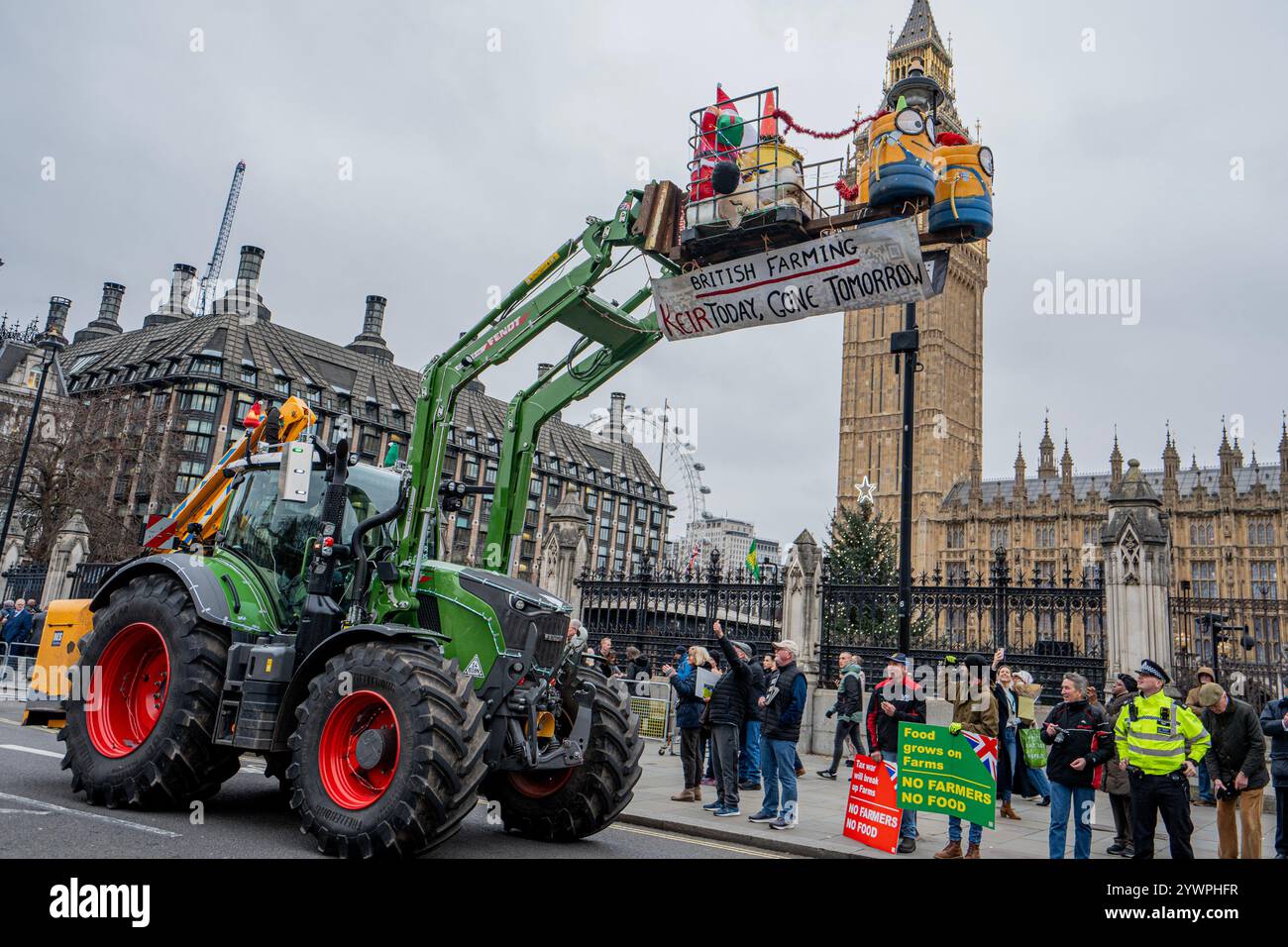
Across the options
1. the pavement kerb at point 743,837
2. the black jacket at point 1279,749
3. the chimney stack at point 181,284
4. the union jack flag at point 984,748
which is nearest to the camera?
the pavement kerb at point 743,837

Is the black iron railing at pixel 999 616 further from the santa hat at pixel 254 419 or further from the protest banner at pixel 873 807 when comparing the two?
the santa hat at pixel 254 419

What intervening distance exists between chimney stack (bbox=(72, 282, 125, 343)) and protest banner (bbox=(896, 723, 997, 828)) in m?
85.0

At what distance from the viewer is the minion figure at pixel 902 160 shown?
20.3 ft

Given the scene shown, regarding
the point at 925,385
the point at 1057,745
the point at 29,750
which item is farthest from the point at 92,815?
the point at 925,385

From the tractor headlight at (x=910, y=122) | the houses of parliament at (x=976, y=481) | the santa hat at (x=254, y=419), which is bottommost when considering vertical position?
the santa hat at (x=254, y=419)

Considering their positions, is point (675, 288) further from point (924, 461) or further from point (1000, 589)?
point (924, 461)

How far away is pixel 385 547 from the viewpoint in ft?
24.3

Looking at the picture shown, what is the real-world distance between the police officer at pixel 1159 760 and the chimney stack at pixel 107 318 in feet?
284

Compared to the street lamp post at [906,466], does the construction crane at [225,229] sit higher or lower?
higher

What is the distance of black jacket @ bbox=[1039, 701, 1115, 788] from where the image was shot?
761cm

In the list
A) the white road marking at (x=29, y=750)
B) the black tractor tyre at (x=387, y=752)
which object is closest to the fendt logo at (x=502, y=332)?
the black tractor tyre at (x=387, y=752)

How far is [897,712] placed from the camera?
8758 millimetres

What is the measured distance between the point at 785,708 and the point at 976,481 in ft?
257
